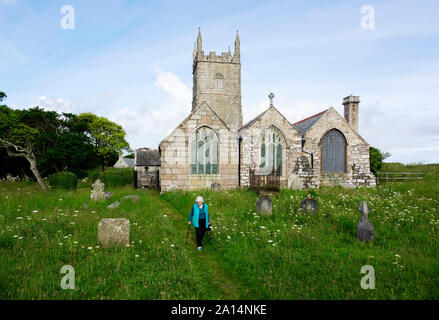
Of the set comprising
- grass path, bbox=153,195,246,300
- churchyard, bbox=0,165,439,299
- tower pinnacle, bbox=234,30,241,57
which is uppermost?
tower pinnacle, bbox=234,30,241,57

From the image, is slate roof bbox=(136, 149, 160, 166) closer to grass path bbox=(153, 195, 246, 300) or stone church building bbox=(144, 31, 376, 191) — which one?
stone church building bbox=(144, 31, 376, 191)

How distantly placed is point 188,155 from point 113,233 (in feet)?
32.2

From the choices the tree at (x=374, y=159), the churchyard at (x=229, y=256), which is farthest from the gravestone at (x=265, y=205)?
the tree at (x=374, y=159)

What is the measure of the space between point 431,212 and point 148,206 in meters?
11.9

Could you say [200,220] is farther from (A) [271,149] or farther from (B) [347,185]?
(B) [347,185]

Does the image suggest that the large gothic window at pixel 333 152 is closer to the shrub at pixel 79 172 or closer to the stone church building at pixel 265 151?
the stone church building at pixel 265 151

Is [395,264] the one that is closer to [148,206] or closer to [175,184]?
[148,206]

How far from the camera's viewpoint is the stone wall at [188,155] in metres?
15.6

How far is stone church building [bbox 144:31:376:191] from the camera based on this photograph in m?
15.7

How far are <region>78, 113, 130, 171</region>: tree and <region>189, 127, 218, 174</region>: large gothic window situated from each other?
30.6 m

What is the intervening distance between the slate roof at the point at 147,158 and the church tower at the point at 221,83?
595 inches

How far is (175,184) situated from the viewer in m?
15.7

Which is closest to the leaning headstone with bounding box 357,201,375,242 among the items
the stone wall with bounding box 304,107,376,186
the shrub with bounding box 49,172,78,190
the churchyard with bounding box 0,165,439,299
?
the churchyard with bounding box 0,165,439,299
